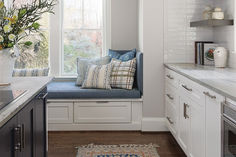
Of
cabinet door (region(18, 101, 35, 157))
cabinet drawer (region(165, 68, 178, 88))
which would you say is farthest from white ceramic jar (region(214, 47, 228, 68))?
cabinet door (region(18, 101, 35, 157))

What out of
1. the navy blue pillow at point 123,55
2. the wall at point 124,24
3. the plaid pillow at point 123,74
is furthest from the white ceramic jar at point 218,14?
the wall at point 124,24

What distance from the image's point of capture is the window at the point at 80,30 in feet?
17.5

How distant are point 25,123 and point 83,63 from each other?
2966 millimetres

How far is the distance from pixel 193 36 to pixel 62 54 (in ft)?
6.52

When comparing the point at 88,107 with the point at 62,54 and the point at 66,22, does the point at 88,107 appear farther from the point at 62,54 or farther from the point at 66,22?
the point at 66,22

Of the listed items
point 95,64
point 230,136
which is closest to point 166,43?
point 95,64

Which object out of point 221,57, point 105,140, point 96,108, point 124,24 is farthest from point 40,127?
point 124,24

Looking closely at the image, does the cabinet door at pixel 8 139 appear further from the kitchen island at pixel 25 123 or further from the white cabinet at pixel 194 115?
the white cabinet at pixel 194 115

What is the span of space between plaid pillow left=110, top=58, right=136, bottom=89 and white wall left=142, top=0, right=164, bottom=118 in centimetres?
22

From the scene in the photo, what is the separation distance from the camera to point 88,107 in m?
4.57

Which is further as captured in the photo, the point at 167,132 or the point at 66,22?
the point at 66,22

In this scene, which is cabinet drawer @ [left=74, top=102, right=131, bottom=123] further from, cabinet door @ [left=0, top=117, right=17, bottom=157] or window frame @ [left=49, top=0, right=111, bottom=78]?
cabinet door @ [left=0, top=117, right=17, bottom=157]

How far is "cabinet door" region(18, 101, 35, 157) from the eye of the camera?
1968mm

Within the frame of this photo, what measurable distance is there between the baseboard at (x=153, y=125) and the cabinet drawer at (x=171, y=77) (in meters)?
0.56
